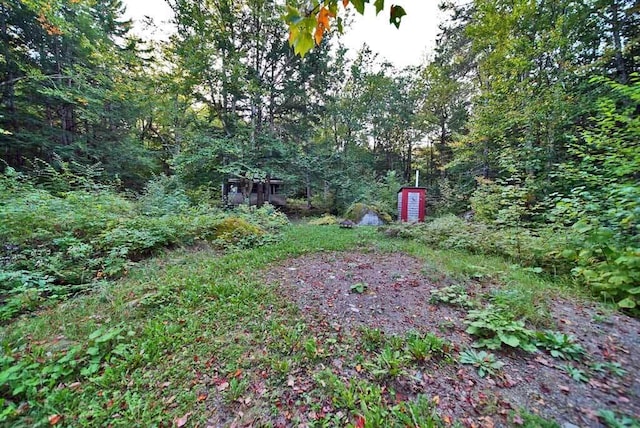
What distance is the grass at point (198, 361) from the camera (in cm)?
135

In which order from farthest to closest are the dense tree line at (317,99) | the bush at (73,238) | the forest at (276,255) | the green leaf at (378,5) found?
the dense tree line at (317,99) → the bush at (73,238) → the forest at (276,255) → the green leaf at (378,5)

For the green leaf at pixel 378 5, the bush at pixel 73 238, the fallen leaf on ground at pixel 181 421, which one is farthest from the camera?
the bush at pixel 73 238

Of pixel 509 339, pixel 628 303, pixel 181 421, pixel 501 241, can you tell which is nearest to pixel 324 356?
pixel 181 421

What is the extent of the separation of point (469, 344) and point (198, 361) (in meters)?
2.02

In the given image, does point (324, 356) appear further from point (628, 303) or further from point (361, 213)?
point (361, 213)

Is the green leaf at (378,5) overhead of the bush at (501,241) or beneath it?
overhead

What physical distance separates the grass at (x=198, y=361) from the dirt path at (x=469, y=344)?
170mm

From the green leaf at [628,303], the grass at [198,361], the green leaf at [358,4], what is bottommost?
the grass at [198,361]

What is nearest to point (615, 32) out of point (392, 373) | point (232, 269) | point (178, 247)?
point (392, 373)

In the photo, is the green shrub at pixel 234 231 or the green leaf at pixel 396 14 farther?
the green shrub at pixel 234 231

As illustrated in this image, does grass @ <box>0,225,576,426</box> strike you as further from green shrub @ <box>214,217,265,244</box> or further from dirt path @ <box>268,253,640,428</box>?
green shrub @ <box>214,217,265,244</box>

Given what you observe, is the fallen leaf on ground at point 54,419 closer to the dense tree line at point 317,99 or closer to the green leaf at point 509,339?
the green leaf at point 509,339

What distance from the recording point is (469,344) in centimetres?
184

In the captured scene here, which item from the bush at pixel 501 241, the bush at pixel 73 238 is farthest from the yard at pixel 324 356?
the bush at pixel 501 241
